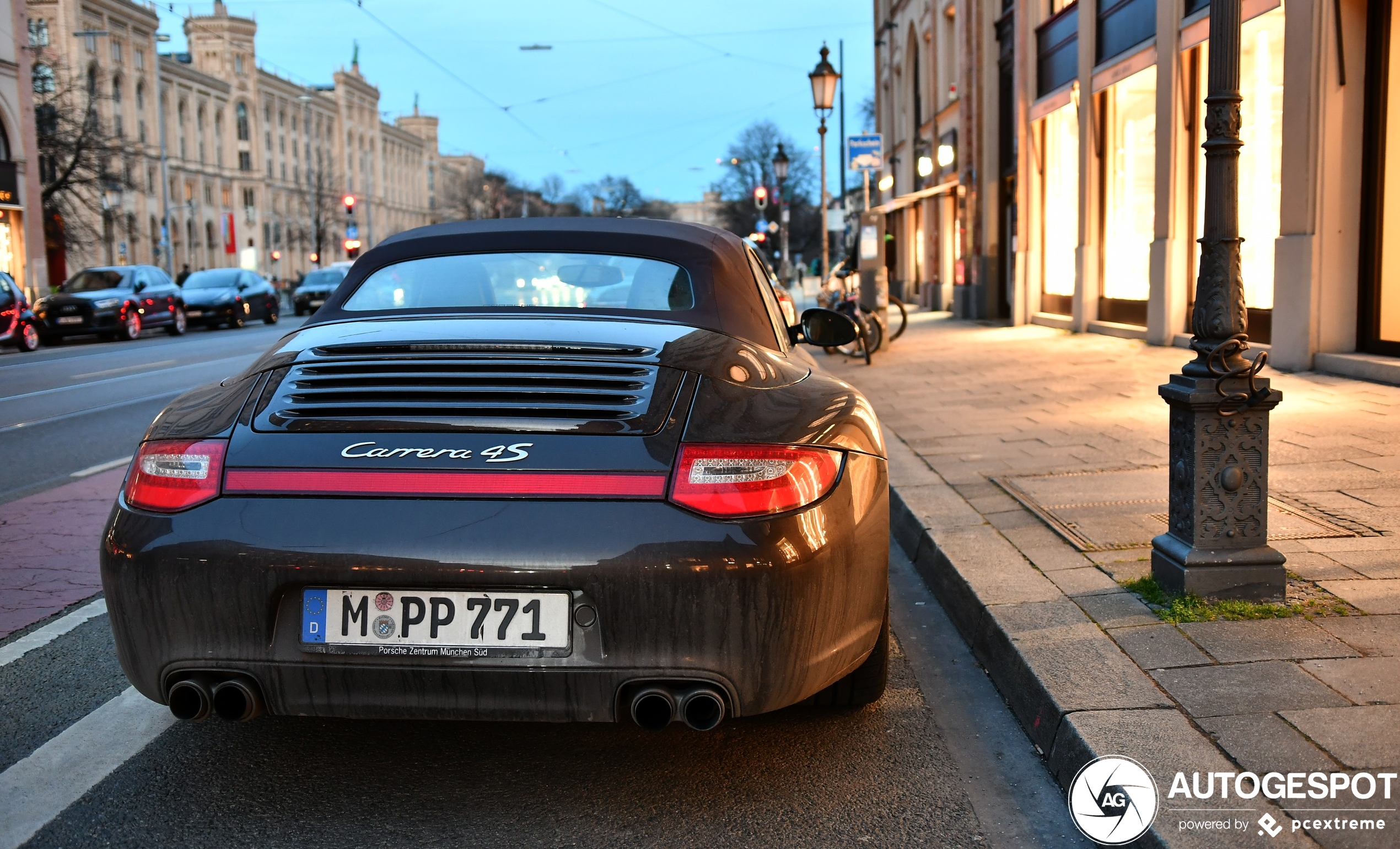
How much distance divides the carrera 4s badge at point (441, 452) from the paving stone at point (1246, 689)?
178cm

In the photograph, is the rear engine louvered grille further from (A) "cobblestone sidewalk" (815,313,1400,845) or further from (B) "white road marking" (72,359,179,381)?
(B) "white road marking" (72,359,179,381)

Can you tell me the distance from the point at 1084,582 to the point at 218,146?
95971mm

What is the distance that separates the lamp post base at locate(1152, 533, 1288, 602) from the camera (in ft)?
13.3

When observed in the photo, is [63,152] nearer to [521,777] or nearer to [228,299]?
A: [228,299]

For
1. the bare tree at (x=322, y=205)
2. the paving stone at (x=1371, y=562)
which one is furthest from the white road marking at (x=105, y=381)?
the bare tree at (x=322, y=205)

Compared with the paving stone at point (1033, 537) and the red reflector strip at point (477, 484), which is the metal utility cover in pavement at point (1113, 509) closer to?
the paving stone at point (1033, 537)

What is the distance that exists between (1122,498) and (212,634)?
4.37 m

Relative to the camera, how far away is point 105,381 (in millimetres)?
15477

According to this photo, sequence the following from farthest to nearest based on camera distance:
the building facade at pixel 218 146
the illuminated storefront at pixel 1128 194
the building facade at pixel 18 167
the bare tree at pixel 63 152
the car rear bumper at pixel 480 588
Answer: the building facade at pixel 218 146
the bare tree at pixel 63 152
the building facade at pixel 18 167
the illuminated storefront at pixel 1128 194
the car rear bumper at pixel 480 588

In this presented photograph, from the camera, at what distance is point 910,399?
1098cm

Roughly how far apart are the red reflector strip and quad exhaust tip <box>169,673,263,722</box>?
42cm

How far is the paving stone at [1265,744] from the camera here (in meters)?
2.80

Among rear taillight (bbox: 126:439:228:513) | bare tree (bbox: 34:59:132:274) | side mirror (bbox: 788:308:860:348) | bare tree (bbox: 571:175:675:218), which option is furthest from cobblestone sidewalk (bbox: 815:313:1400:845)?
bare tree (bbox: 571:175:675:218)

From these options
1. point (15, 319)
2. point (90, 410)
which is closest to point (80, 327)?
point (15, 319)
